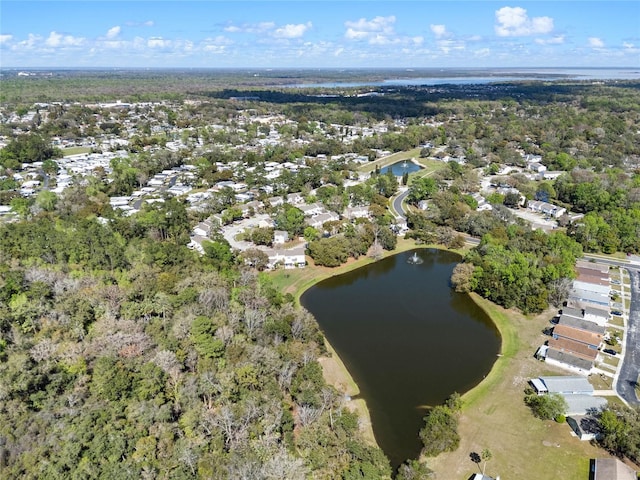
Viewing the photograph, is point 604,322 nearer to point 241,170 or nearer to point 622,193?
point 622,193

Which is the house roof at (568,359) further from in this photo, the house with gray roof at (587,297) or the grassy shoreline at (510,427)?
the house with gray roof at (587,297)

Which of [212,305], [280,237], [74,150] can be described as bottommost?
[280,237]

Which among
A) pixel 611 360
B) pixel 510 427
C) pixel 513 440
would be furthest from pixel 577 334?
pixel 513 440

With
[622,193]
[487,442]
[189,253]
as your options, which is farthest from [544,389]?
[622,193]

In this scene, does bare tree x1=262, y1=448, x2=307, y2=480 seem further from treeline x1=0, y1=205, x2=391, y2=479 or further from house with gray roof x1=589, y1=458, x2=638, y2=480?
house with gray roof x1=589, y1=458, x2=638, y2=480

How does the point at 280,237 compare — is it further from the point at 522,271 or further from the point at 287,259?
the point at 522,271
